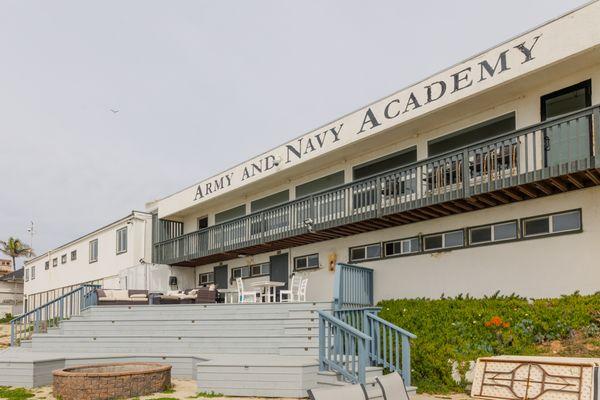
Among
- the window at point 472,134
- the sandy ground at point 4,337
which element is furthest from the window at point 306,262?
the sandy ground at point 4,337

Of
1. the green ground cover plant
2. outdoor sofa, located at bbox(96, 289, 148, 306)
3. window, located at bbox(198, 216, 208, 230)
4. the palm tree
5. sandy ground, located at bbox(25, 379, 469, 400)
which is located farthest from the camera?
the palm tree

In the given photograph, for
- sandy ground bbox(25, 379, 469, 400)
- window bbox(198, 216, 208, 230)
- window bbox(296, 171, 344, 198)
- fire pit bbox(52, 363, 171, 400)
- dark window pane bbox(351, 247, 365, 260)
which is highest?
window bbox(296, 171, 344, 198)

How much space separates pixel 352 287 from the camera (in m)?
15.1

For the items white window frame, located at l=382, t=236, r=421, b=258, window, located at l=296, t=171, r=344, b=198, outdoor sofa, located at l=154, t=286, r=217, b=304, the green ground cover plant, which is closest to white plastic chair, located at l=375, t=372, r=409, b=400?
the green ground cover plant

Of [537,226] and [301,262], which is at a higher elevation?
[537,226]

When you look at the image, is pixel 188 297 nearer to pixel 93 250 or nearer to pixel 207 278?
pixel 207 278

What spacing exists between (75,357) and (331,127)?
941cm

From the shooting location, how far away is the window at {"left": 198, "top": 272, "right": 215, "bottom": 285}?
24.8 meters

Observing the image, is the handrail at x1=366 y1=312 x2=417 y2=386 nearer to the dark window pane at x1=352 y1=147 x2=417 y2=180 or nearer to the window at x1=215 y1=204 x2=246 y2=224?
the dark window pane at x1=352 y1=147 x2=417 y2=180

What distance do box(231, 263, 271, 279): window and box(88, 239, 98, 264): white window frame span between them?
9705 millimetres

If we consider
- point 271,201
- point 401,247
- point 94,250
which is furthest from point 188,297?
point 94,250

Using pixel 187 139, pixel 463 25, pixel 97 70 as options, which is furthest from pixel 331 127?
pixel 187 139

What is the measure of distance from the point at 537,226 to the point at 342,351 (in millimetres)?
5849

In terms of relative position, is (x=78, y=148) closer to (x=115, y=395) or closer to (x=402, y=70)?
(x=402, y=70)
